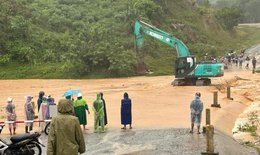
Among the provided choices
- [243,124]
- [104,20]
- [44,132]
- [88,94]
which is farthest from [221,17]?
[44,132]

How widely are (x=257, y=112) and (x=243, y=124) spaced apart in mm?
3351

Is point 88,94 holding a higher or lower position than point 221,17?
lower

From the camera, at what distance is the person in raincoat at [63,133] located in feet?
20.9

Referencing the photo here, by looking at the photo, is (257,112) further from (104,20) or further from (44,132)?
(104,20)

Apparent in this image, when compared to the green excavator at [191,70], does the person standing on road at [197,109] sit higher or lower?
lower

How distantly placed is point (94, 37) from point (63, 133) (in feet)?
107

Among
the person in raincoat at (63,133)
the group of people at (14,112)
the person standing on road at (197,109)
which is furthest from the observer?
the group of people at (14,112)

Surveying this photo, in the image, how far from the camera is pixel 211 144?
1073 centimetres

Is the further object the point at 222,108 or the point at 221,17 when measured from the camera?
the point at 221,17

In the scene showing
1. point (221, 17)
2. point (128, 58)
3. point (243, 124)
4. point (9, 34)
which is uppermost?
point (221, 17)

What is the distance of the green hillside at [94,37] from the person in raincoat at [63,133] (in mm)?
30611

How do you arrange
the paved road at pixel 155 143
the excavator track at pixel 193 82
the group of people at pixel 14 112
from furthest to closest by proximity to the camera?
the excavator track at pixel 193 82 < the group of people at pixel 14 112 < the paved road at pixel 155 143

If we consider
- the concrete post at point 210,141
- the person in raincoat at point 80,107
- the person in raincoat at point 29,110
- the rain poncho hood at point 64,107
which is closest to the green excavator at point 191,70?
the person in raincoat at point 80,107

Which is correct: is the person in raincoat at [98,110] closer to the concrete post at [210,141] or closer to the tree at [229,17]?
the concrete post at [210,141]
